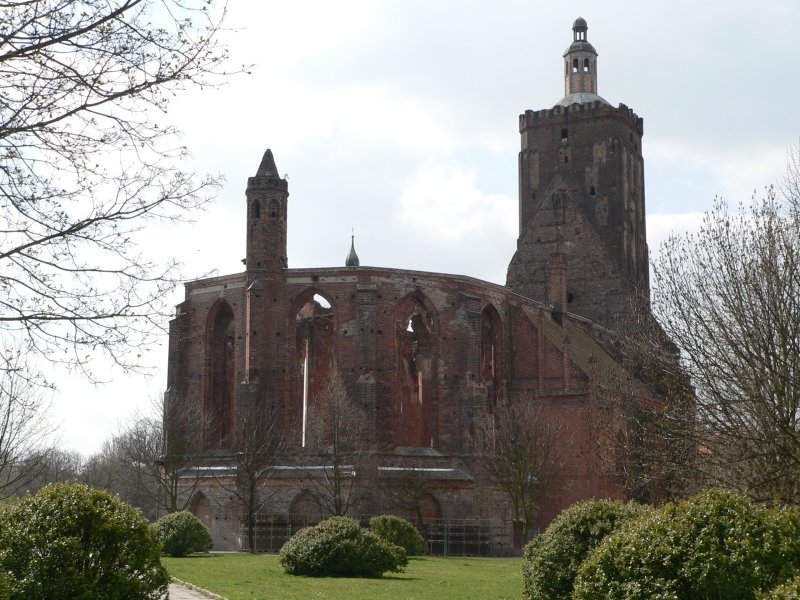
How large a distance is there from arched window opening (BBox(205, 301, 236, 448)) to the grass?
1749 centimetres

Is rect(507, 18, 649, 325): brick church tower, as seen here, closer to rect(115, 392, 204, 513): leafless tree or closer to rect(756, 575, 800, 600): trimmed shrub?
rect(115, 392, 204, 513): leafless tree

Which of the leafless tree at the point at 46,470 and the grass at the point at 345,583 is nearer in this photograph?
the grass at the point at 345,583

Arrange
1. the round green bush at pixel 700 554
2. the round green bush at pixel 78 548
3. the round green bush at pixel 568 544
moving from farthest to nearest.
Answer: the round green bush at pixel 568 544 < the round green bush at pixel 78 548 < the round green bush at pixel 700 554

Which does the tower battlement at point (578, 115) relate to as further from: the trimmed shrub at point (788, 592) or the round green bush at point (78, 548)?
the trimmed shrub at point (788, 592)

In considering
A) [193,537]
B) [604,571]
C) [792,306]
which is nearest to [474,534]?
[193,537]

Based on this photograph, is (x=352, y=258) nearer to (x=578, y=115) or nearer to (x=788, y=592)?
(x=578, y=115)

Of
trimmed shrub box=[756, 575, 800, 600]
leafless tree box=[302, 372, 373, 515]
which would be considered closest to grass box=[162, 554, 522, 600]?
trimmed shrub box=[756, 575, 800, 600]

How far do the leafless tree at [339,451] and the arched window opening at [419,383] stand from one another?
281 centimetres

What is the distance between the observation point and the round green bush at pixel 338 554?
23.4 m

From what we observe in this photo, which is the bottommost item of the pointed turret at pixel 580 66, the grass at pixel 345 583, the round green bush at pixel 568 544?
the grass at pixel 345 583

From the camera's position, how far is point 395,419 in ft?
143

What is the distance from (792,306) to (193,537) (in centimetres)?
1987

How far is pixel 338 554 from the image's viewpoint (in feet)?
76.9

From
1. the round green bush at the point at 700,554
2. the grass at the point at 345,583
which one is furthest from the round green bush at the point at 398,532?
the round green bush at the point at 700,554
